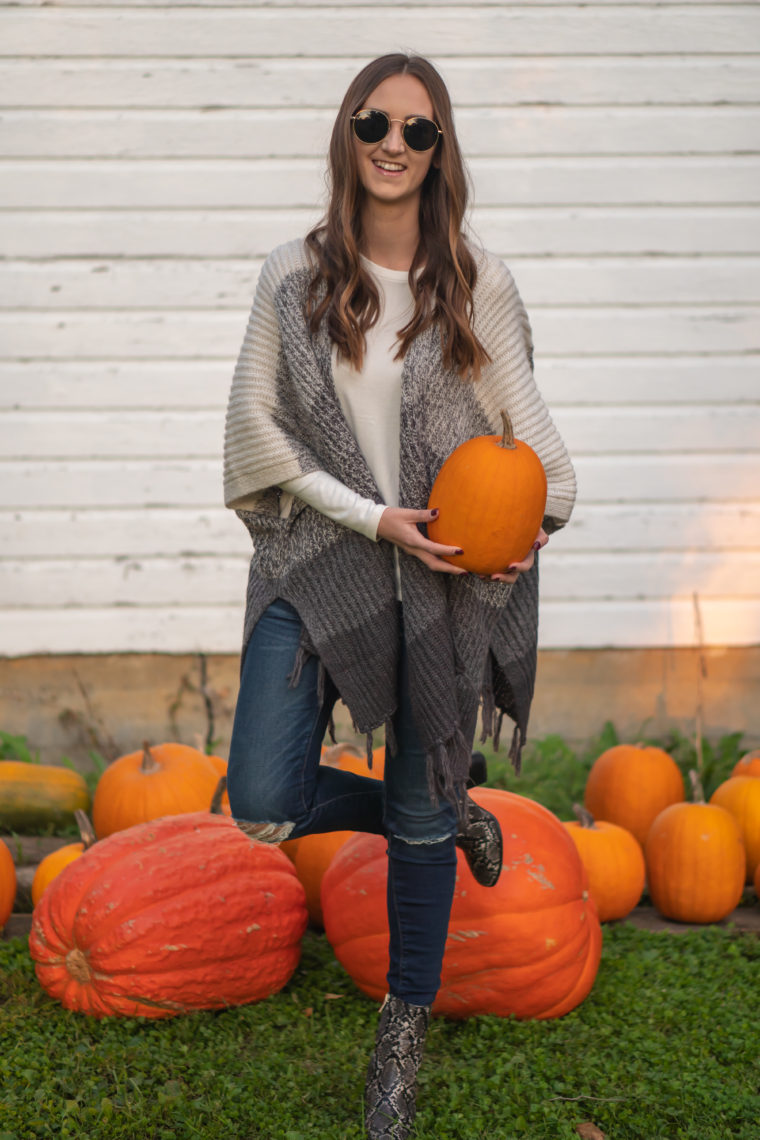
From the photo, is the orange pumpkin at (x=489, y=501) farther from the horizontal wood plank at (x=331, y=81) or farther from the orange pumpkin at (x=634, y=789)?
the horizontal wood plank at (x=331, y=81)

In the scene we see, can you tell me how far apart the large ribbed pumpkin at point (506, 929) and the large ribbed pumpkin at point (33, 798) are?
147cm

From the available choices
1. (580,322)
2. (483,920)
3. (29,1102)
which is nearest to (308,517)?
(483,920)

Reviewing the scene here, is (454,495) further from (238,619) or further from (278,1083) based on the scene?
(238,619)

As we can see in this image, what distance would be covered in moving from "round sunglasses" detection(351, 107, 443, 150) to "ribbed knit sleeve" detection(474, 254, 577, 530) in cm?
29

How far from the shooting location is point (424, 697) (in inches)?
88.7

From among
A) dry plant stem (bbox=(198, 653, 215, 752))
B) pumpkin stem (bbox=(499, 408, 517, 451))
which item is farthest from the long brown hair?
dry plant stem (bbox=(198, 653, 215, 752))

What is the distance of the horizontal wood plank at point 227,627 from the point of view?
463 centimetres

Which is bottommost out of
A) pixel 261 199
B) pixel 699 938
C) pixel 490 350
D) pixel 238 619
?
pixel 699 938

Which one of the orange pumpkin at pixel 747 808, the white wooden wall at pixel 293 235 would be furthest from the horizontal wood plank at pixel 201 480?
the orange pumpkin at pixel 747 808

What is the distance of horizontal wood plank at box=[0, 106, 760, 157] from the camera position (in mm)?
4500

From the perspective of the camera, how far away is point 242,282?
4.59 m

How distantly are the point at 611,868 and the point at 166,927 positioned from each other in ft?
4.49

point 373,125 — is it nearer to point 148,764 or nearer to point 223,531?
point 148,764

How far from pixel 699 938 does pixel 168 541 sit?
2.60m
